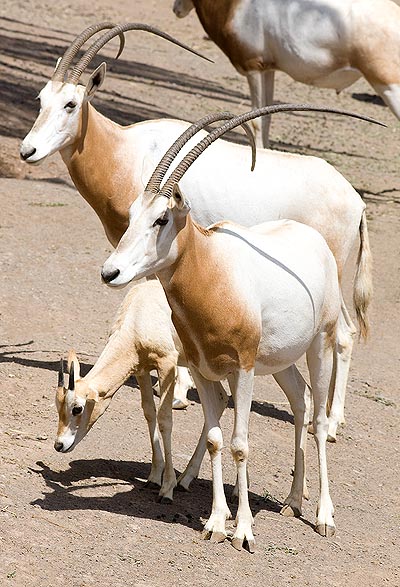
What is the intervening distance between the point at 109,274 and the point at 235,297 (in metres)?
0.67

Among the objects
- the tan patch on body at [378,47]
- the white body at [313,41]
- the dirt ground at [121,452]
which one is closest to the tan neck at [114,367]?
the dirt ground at [121,452]

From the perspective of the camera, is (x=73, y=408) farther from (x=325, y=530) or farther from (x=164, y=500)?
(x=325, y=530)

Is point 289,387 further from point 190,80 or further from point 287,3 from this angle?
point 190,80

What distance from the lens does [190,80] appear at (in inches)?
668

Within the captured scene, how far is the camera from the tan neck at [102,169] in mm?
6902

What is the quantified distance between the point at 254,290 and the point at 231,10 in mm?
6588

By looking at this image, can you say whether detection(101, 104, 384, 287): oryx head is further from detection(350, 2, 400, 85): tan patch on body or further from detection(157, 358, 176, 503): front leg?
detection(350, 2, 400, 85): tan patch on body

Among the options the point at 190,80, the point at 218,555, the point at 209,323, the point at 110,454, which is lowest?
the point at 190,80

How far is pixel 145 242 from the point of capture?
16.0 ft

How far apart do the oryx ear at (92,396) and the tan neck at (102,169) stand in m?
1.57

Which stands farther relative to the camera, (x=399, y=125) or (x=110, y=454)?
(x=399, y=125)

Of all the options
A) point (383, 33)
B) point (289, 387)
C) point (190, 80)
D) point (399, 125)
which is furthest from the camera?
point (190, 80)

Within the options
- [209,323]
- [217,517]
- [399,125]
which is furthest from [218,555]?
[399,125]

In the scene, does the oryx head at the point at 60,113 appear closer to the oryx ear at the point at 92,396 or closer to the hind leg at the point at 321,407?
the oryx ear at the point at 92,396
